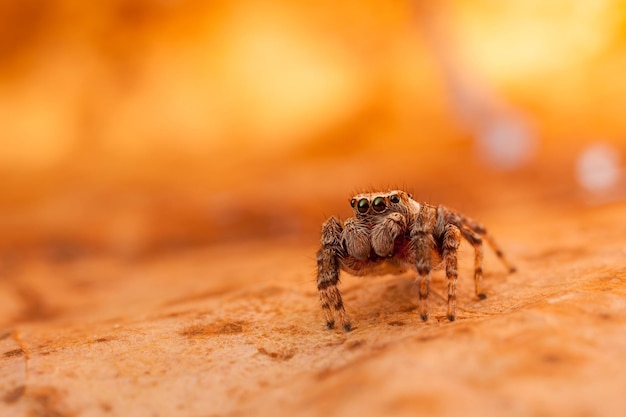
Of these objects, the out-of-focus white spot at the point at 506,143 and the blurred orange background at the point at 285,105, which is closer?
the blurred orange background at the point at 285,105

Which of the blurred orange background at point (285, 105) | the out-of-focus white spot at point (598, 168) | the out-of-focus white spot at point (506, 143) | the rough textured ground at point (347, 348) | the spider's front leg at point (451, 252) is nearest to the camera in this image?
the rough textured ground at point (347, 348)

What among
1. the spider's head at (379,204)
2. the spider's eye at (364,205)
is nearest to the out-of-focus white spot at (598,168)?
the spider's head at (379,204)

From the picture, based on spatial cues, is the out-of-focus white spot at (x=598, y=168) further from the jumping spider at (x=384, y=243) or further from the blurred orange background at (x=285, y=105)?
the jumping spider at (x=384, y=243)

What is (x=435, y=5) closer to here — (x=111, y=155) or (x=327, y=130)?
(x=327, y=130)

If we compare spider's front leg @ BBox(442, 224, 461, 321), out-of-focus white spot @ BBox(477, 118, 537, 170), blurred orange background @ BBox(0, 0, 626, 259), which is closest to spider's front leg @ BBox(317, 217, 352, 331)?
spider's front leg @ BBox(442, 224, 461, 321)

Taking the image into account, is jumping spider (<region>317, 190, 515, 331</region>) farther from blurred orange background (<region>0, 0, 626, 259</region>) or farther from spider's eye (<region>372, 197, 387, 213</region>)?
blurred orange background (<region>0, 0, 626, 259</region>)

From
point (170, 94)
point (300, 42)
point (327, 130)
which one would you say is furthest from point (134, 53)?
point (327, 130)

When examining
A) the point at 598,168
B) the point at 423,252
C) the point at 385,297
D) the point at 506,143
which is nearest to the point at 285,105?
the point at 506,143
